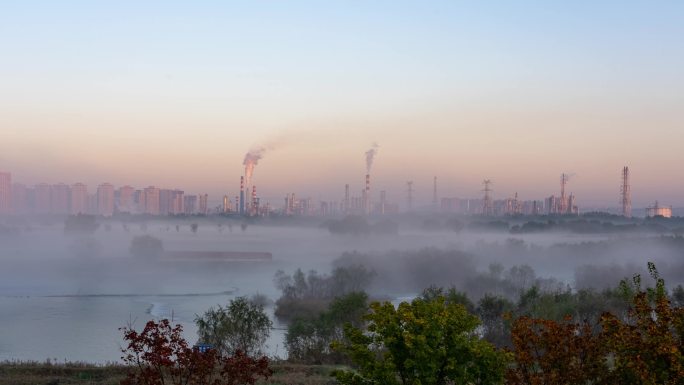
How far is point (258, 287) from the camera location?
83.0 m

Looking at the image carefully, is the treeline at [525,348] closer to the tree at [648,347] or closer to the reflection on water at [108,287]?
the tree at [648,347]

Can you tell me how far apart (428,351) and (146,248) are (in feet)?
404

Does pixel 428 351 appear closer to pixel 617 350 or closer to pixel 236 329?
pixel 617 350

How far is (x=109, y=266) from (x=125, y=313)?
2201 inches

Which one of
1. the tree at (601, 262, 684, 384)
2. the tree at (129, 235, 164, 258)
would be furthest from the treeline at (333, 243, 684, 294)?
the tree at (601, 262, 684, 384)

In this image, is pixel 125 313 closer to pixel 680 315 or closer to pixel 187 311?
pixel 187 311

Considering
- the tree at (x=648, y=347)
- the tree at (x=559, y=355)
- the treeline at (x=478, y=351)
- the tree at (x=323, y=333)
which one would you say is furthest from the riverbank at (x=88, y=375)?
the tree at (x=648, y=347)

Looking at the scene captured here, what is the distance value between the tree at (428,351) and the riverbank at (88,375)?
7284 millimetres

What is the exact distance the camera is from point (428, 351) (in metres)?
9.05

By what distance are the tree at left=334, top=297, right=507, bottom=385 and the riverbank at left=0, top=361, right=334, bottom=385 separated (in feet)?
23.9

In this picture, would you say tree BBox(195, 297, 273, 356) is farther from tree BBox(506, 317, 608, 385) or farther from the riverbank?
tree BBox(506, 317, 608, 385)

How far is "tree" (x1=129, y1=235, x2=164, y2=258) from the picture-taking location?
408ft

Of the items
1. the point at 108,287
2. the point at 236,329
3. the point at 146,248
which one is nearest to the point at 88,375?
the point at 236,329

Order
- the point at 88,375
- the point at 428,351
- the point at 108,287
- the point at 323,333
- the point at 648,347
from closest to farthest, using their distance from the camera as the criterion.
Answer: the point at 648,347
the point at 428,351
the point at 88,375
the point at 323,333
the point at 108,287
